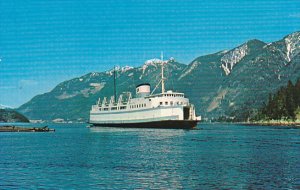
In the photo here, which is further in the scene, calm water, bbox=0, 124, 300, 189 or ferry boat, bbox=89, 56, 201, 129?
ferry boat, bbox=89, 56, 201, 129

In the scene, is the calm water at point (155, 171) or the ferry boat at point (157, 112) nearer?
the calm water at point (155, 171)

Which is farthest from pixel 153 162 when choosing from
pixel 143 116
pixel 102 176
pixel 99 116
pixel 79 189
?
pixel 99 116

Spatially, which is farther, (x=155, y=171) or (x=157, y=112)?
(x=157, y=112)

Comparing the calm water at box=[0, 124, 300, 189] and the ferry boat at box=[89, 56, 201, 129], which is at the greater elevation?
the ferry boat at box=[89, 56, 201, 129]

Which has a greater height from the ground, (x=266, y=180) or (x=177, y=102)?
(x=177, y=102)

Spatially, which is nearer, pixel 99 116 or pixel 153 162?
pixel 153 162

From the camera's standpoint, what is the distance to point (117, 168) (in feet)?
141

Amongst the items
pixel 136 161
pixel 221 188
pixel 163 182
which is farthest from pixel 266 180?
pixel 136 161

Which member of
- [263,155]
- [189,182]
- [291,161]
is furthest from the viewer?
[263,155]

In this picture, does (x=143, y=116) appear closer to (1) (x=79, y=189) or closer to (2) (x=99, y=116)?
(2) (x=99, y=116)

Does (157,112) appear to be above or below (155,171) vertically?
above

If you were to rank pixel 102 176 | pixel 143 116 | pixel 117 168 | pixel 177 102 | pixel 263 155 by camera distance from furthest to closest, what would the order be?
pixel 143 116 < pixel 177 102 < pixel 263 155 < pixel 117 168 < pixel 102 176

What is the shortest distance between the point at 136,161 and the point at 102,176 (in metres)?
11.5

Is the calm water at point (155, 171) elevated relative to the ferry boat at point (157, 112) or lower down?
lower down
